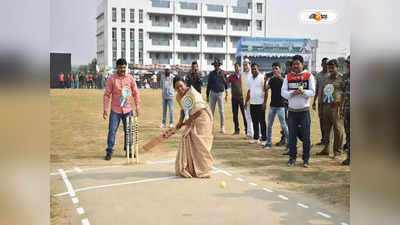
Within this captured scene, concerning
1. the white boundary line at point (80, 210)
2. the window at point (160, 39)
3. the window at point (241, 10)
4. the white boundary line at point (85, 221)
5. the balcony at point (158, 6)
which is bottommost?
the white boundary line at point (85, 221)

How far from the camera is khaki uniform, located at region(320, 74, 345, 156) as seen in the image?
7143 mm

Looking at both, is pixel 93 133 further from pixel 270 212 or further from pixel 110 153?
pixel 270 212

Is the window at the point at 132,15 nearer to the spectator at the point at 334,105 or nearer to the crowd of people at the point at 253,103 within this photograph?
the crowd of people at the point at 253,103

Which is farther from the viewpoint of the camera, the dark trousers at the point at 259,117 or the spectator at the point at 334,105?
the dark trousers at the point at 259,117

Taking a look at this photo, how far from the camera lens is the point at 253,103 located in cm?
888

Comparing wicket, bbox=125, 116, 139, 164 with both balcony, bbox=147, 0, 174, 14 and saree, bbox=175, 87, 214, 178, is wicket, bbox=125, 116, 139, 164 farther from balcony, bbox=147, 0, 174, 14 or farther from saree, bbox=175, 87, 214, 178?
balcony, bbox=147, 0, 174, 14

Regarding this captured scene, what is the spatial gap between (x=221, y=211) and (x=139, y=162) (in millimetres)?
2941

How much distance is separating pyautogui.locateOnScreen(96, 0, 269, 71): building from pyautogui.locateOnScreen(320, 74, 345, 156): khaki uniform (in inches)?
62.8

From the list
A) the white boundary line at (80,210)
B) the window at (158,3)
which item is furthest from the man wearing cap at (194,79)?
the white boundary line at (80,210)

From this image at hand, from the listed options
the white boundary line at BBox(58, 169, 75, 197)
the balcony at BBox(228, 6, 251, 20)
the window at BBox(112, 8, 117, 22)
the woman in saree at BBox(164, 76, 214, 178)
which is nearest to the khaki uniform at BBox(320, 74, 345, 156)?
the balcony at BBox(228, 6, 251, 20)

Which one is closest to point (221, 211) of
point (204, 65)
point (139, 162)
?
point (139, 162)

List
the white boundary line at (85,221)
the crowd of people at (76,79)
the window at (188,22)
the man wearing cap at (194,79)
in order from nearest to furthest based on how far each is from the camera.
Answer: the white boundary line at (85,221), the crowd of people at (76,79), the window at (188,22), the man wearing cap at (194,79)

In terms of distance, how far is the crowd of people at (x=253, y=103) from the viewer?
6.07 meters
